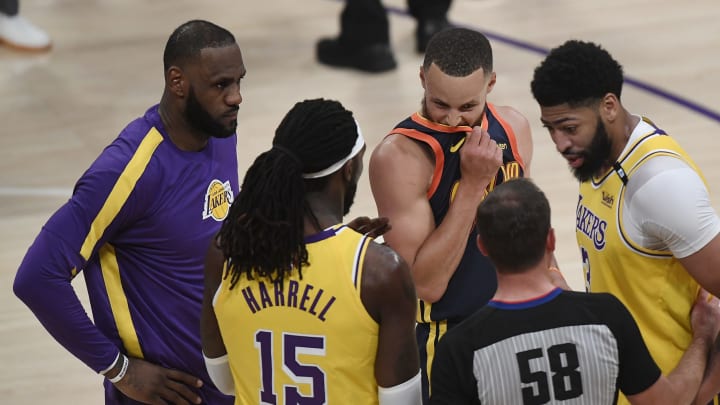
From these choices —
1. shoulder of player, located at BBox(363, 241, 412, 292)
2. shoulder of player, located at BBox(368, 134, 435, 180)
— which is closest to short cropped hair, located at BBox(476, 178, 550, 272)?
shoulder of player, located at BBox(363, 241, 412, 292)

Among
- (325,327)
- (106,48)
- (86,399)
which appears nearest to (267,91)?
(106,48)

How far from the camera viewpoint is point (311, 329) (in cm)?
263

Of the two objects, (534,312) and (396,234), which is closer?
(534,312)

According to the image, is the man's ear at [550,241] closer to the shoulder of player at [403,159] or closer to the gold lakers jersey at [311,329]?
the gold lakers jersey at [311,329]

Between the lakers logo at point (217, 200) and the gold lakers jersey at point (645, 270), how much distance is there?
3.57 feet

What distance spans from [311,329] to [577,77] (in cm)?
110

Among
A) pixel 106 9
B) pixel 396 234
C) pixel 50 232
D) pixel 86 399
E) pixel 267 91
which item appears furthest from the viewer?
pixel 106 9

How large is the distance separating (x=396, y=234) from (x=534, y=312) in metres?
0.92

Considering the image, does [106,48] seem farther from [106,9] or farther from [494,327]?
[494,327]

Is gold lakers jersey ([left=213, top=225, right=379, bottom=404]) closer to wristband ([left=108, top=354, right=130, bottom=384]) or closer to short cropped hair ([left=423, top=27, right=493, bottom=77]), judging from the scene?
wristband ([left=108, top=354, right=130, bottom=384])

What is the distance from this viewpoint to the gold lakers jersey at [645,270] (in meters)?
3.10

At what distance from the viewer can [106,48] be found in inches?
371

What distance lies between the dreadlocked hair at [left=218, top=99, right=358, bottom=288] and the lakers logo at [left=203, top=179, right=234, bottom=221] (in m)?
0.57

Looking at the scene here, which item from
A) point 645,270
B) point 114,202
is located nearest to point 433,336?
point 645,270
